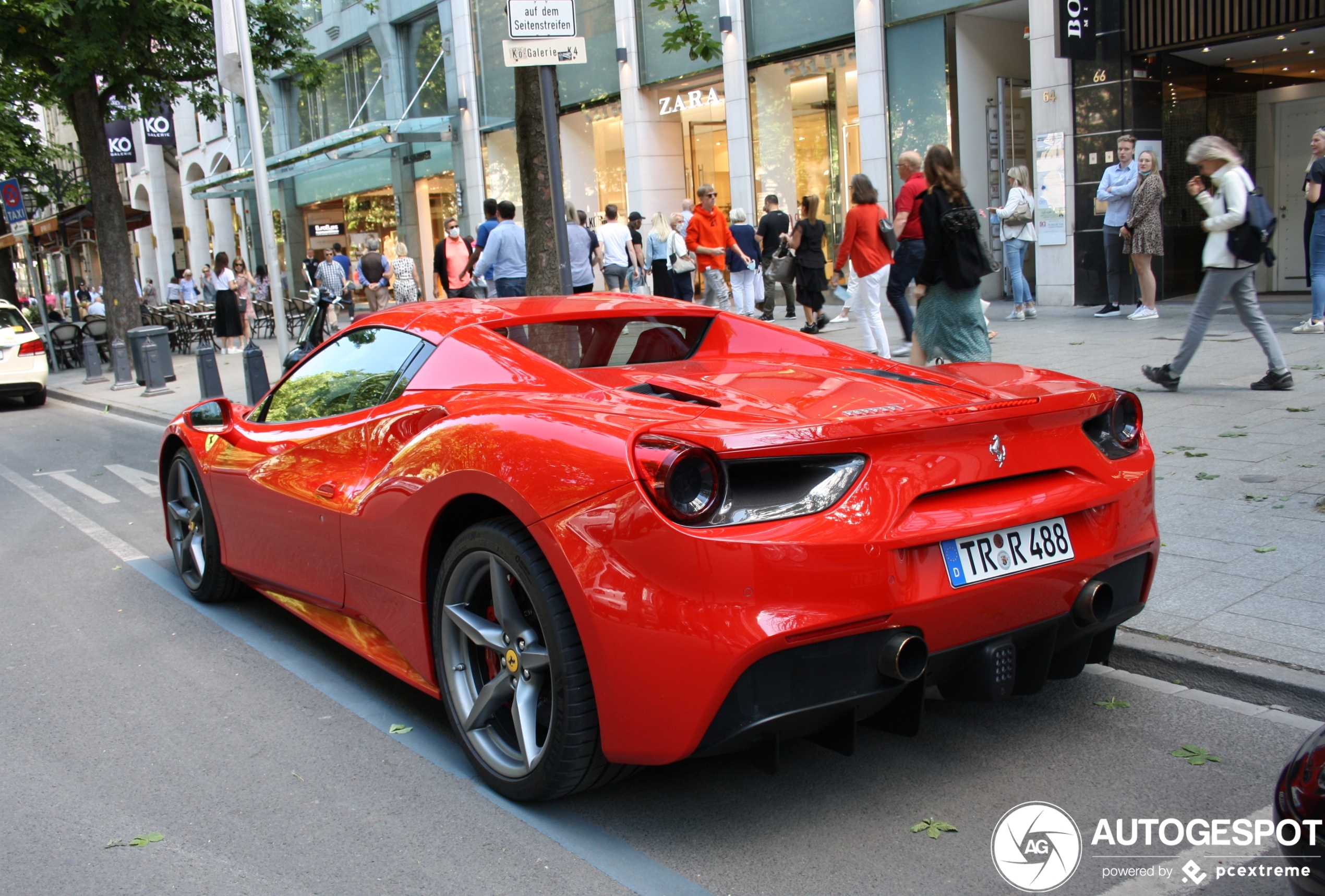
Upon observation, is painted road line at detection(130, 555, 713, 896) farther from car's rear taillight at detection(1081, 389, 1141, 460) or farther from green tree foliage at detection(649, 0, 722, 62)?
green tree foliage at detection(649, 0, 722, 62)

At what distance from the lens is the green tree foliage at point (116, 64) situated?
60.5 ft

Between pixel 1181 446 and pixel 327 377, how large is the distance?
5.00 metres

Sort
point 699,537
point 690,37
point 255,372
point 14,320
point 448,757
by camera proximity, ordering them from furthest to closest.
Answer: point 14,320 < point 255,372 < point 690,37 < point 448,757 < point 699,537

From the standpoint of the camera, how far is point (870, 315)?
423 inches

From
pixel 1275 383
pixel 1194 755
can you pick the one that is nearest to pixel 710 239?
pixel 1275 383

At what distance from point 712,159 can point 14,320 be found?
11525mm

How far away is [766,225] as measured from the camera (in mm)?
15844

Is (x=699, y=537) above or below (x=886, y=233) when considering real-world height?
below

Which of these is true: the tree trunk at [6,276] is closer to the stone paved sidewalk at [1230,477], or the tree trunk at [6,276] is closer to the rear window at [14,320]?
the rear window at [14,320]

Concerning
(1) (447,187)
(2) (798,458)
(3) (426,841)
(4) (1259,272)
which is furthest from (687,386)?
(1) (447,187)

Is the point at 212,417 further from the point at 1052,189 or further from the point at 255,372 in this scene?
the point at 1052,189

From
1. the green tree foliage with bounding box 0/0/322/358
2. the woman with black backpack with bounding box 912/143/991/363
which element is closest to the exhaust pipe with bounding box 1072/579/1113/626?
the woman with black backpack with bounding box 912/143/991/363

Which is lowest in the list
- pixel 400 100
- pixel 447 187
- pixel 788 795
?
pixel 788 795

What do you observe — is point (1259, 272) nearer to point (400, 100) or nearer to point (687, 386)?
point (687, 386)
